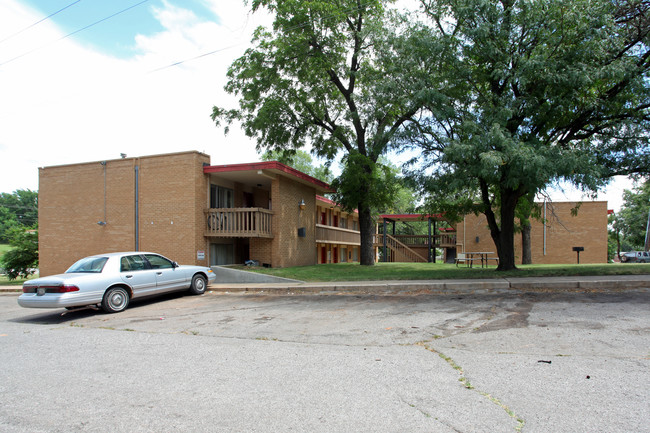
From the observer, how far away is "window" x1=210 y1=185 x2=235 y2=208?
1922 cm

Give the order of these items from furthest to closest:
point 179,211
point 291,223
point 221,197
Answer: point 291,223 → point 221,197 → point 179,211

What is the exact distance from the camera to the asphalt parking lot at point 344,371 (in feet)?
12.4

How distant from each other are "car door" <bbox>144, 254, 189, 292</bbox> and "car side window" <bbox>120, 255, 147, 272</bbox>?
0.97 feet

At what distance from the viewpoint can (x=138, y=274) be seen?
36.8 feet

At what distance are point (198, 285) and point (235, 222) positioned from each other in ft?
15.8

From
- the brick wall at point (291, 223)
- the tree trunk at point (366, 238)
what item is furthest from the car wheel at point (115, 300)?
the tree trunk at point (366, 238)

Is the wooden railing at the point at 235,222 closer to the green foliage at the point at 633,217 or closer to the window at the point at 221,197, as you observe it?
the window at the point at 221,197

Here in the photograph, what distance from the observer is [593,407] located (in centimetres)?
384

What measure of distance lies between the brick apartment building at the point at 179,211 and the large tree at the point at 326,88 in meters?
2.80

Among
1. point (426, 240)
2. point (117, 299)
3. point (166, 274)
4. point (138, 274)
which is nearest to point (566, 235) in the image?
point (426, 240)

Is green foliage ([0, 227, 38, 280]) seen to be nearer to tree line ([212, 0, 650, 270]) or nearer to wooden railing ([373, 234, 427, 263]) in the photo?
tree line ([212, 0, 650, 270])

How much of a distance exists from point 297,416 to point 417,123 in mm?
13100

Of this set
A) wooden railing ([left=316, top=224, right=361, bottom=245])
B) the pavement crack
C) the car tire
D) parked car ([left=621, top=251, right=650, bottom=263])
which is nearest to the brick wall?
wooden railing ([left=316, top=224, right=361, bottom=245])

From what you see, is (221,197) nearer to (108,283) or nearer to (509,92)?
(108,283)
